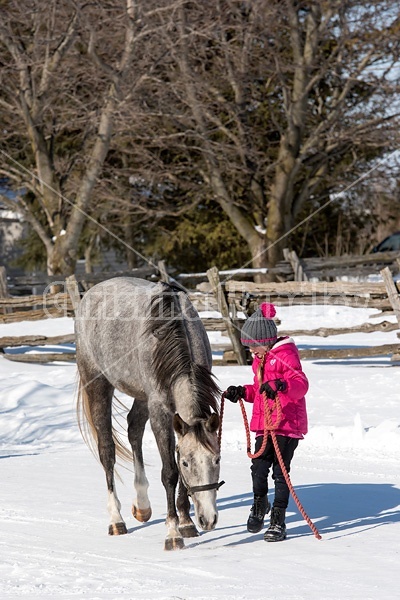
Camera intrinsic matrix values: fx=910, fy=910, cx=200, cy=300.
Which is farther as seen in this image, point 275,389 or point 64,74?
point 64,74

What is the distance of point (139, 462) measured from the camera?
6.54m

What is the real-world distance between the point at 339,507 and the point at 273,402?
46.3 inches

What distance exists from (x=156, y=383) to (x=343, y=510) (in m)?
1.65

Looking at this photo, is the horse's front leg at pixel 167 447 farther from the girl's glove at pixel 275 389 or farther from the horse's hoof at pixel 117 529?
the girl's glove at pixel 275 389

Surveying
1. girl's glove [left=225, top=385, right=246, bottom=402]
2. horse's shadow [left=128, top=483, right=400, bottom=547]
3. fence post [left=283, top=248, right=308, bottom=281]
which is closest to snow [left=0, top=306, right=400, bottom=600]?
horse's shadow [left=128, top=483, right=400, bottom=547]

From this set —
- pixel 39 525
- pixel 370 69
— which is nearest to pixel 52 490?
pixel 39 525

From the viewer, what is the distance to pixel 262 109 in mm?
26016

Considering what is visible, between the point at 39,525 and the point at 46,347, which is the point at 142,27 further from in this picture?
the point at 39,525

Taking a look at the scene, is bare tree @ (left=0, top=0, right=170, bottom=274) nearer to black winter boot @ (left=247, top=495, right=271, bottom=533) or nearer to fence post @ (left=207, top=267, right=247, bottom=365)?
fence post @ (left=207, top=267, right=247, bottom=365)

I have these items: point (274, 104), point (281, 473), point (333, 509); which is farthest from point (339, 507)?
point (274, 104)

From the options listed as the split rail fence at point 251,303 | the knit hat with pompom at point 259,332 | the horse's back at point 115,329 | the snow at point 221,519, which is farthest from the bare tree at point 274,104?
the knit hat with pompom at point 259,332

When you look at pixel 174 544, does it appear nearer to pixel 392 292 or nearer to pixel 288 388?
pixel 288 388

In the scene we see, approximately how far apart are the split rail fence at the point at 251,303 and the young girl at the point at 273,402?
7140 millimetres

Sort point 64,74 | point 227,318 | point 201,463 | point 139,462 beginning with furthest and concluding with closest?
1. point 64,74
2. point 227,318
3. point 139,462
4. point 201,463
